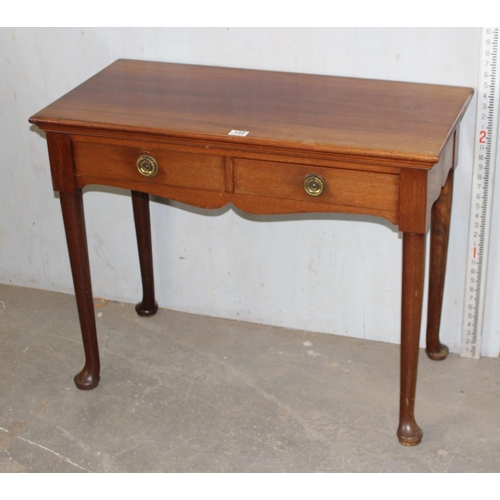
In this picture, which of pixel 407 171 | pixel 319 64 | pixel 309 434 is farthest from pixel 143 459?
pixel 319 64

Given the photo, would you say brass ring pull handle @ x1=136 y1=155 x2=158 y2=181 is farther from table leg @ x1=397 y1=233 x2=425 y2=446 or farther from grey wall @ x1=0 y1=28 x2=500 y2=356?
table leg @ x1=397 y1=233 x2=425 y2=446

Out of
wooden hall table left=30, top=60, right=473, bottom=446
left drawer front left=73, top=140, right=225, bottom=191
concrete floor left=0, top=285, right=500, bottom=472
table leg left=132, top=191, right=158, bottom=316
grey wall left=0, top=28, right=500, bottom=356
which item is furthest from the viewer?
table leg left=132, top=191, right=158, bottom=316

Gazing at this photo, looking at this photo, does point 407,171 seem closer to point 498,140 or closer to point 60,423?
point 498,140

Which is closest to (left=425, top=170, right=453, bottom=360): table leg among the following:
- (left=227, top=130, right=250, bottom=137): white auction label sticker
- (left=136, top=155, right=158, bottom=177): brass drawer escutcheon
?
(left=227, top=130, right=250, bottom=137): white auction label sticker

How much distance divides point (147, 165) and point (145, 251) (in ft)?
2.59

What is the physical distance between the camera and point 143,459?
2584 millimetres

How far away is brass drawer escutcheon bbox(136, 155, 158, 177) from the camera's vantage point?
2.46 metres

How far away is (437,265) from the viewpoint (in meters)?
2.84

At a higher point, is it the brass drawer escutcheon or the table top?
the table top

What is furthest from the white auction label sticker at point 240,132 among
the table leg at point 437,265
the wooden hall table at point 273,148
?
the table leg at point 437,265

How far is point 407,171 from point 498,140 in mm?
630

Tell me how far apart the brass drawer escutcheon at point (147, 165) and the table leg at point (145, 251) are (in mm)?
601

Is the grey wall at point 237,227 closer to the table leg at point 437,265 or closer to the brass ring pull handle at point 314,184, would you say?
the table leg at point 437,265

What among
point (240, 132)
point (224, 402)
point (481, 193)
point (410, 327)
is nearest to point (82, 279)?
point (224, 402)
